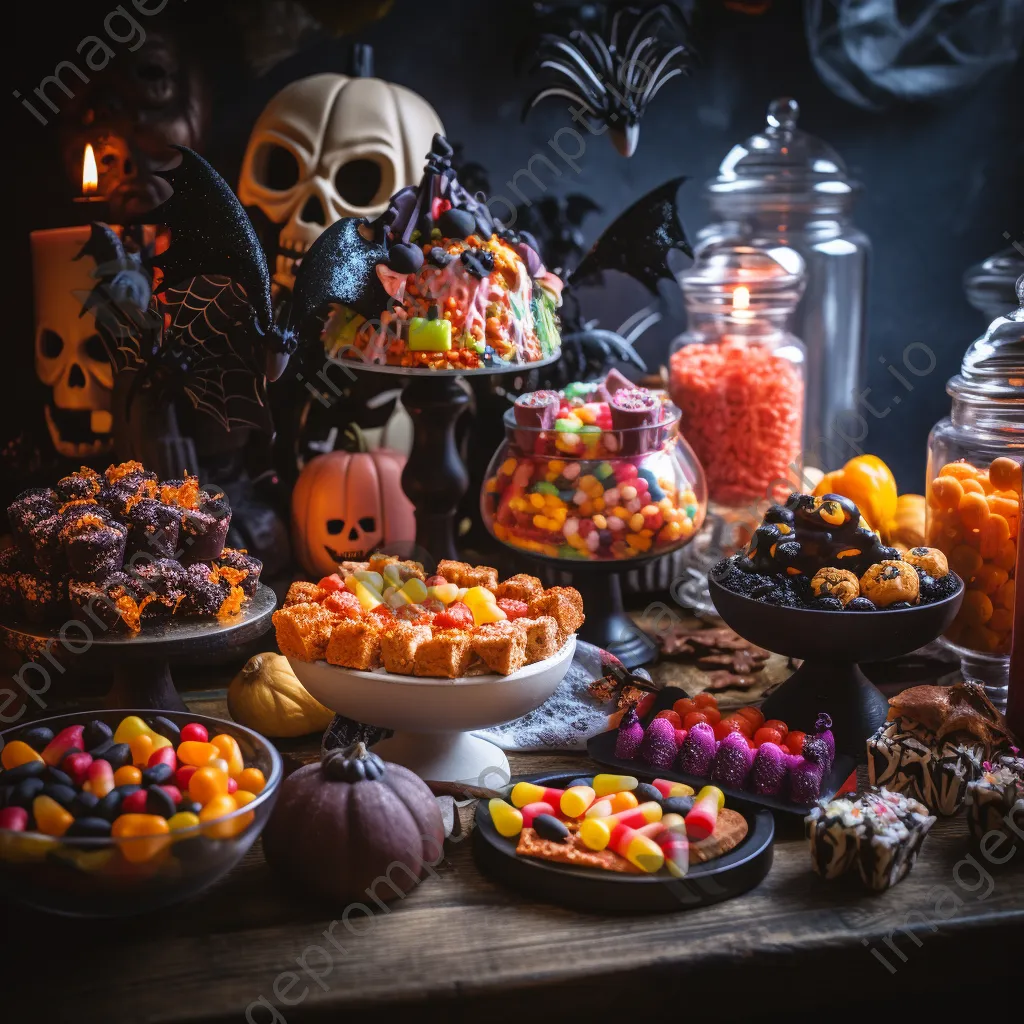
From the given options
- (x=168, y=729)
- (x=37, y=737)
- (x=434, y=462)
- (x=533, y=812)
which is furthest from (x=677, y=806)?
(x=434, y=462)

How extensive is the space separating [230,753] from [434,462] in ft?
2.31

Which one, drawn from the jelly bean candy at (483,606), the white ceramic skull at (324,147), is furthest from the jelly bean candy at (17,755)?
the white ceramic skull at (324,147)

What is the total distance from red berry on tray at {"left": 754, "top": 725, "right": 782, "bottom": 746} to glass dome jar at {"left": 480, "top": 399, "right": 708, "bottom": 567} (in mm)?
342

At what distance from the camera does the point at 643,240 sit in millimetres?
1779

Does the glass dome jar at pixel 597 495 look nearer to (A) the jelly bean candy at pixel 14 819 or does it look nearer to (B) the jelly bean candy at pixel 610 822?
(B) the jelly bean candy at pixel 610 822

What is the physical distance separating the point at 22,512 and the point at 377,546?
639 mm

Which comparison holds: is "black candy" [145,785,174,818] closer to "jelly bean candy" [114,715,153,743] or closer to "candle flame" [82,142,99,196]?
"jelly bean candy" [114,715,153,743]

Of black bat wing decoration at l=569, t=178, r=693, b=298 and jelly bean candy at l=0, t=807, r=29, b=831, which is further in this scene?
black bat wing decoration at l=569, t=178, r=693, b=298

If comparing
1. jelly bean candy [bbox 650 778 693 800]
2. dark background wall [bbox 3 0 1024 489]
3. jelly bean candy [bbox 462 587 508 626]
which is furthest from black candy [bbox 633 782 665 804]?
dark background wall [bbox 3 0 1024 489]

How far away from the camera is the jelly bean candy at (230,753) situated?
1.09m

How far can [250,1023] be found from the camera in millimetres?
927

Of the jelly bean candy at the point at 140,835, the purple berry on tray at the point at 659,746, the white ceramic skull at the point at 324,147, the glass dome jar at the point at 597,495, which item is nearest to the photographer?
the jelly bean candy at the point at 140,835

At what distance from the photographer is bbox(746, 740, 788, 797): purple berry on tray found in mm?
1198

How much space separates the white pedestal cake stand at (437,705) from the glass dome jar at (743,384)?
69 cm
